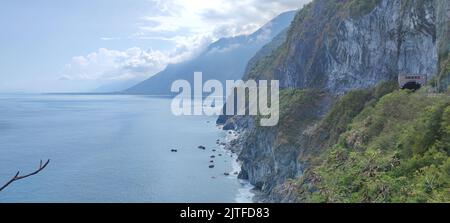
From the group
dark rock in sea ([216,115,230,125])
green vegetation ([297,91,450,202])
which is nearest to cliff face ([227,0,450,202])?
green vegetation ([297,91,450,202])

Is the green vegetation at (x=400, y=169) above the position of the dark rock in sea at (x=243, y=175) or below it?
above

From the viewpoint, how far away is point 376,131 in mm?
33250

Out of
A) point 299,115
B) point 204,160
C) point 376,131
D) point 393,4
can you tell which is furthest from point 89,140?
point 376,131

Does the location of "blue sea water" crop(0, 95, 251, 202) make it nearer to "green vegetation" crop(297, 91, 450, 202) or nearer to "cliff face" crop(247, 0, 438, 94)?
"cliff face" crop(247, 0, 438, 94)

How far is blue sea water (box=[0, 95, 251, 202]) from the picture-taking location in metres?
53.3

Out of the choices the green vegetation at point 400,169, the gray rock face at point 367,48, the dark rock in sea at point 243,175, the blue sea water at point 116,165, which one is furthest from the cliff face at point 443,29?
the dark rock in sea at point 243,175

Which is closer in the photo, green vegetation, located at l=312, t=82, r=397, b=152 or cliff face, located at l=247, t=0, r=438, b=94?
green vegetation, located at l=312, t=82, r=397, b=152

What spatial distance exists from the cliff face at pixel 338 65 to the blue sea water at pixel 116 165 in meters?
5.98

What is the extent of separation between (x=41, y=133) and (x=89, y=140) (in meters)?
16.5

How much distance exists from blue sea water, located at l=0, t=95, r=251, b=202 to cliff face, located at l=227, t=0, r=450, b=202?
19.6 ft

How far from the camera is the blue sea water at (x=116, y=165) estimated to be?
53.3 meters

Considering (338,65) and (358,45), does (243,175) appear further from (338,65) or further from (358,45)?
(358,45)

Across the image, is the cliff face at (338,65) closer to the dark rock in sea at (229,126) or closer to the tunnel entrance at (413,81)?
the tunnel entrance at (413,81)
